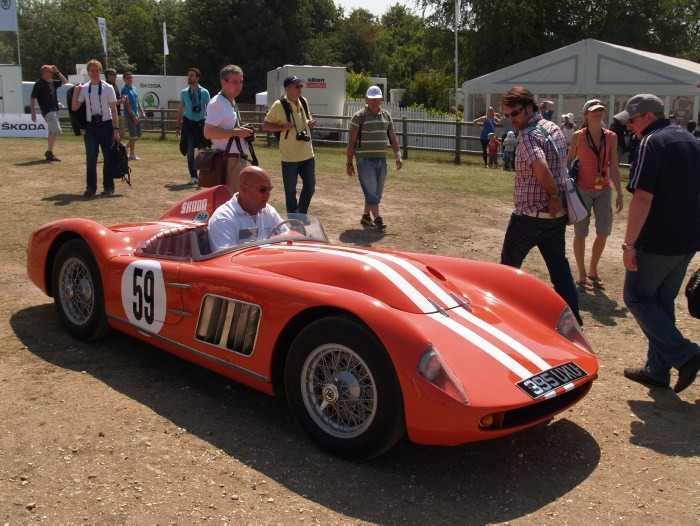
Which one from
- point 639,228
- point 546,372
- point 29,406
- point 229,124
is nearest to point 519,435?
point 546,372

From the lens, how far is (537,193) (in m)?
5.32

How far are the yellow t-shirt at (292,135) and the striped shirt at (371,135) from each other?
39.0 inches

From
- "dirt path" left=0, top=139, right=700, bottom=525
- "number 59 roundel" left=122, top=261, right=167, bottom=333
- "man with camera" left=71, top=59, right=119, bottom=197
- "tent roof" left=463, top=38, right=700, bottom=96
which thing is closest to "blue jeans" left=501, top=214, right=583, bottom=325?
"dirt path" left=0, top=139, right=700, bottom=525

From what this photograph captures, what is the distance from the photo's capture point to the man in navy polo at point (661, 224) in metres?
4.40

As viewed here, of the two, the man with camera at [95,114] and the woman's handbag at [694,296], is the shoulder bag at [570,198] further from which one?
the man with camera at [95,114]

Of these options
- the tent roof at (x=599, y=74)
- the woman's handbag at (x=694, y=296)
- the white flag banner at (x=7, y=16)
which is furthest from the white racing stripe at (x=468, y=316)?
the white flag banner at (x=7, y=16)

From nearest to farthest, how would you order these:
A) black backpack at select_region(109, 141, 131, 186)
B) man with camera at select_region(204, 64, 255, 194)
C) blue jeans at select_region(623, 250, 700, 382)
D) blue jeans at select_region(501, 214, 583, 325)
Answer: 1. blue jeans at select_region(623, 250, 700, 382)
2. blue jeans at select_region(501, 214, 583, 325)
3. man with camera at select_region(204, 64, 255, 194)
4. black backpack at select_region(109, 141, 131, 186)

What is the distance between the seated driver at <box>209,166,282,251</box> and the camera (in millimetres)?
4820

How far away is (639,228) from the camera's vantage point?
14.6 ft

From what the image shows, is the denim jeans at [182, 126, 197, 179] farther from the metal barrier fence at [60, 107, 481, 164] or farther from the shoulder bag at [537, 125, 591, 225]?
the metal barrier fence at [60, 107, 481, 164]

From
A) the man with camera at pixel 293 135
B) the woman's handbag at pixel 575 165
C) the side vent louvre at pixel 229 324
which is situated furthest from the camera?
the man with camera at pixel 293 135

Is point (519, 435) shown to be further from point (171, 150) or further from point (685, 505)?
point (171, 150)

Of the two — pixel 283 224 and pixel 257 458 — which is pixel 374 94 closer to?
pixel 283 224

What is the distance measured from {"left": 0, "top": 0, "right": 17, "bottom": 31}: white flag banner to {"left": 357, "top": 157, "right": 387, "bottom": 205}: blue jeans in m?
17.3
